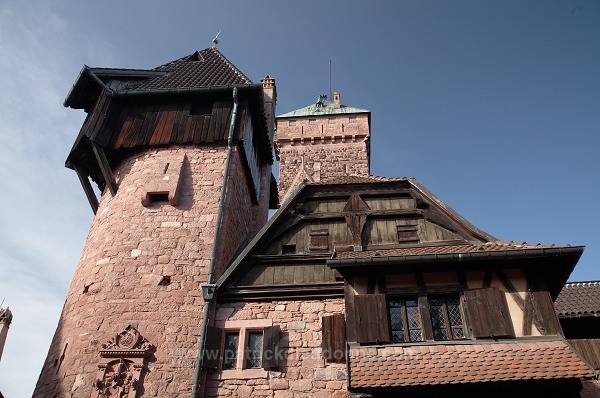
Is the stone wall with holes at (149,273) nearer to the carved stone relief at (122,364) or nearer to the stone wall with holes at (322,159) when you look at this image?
the carved stone relief at (122,364)

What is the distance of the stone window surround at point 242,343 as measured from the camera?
8.41 meters

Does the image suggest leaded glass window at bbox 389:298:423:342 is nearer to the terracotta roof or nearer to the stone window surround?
the terracotta roof

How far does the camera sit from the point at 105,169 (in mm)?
11281

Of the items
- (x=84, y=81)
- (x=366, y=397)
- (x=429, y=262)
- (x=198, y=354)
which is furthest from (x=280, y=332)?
(x=84, y=81)

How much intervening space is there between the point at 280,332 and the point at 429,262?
2859 millimetres

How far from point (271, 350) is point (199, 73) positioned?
27.5ft

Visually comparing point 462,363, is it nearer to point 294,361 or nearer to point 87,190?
point 294,361

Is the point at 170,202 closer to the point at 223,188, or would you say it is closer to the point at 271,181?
the point at 223,188

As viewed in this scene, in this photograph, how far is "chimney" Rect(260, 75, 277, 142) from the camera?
15.5 metres

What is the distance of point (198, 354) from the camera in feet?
27.8

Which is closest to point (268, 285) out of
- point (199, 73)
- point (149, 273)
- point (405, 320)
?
point (149, 273)

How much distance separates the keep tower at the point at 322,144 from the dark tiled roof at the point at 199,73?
38.2 ft

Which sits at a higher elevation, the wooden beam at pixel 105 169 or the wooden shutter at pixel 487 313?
the wooden beam at pixel 105 169

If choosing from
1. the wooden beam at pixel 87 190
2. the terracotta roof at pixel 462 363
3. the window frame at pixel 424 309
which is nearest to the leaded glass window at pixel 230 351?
the terracotta roof at pixel 462 363
